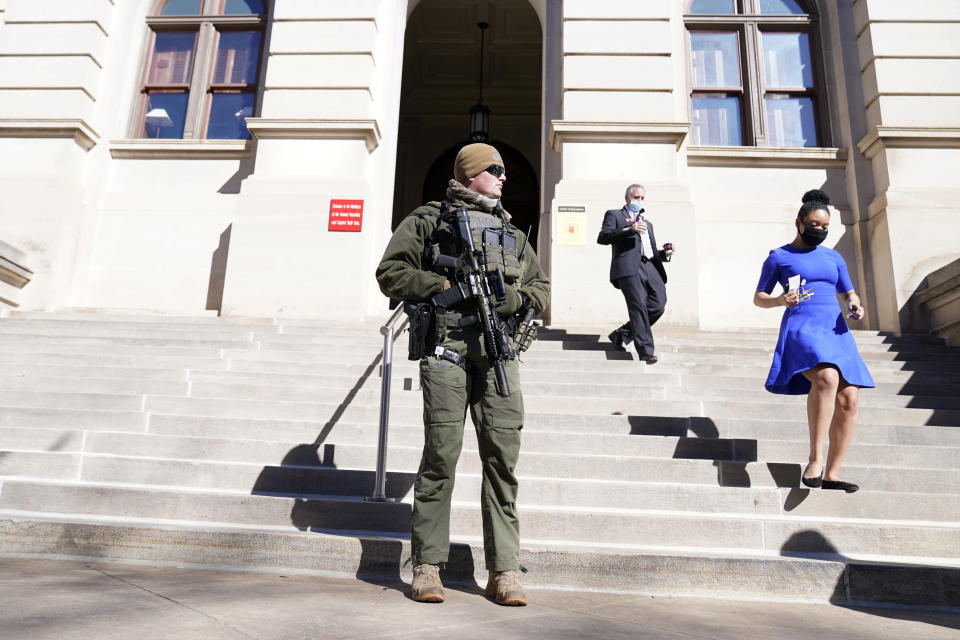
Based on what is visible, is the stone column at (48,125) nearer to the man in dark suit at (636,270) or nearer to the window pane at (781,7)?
the man in dark suit at (636,270)

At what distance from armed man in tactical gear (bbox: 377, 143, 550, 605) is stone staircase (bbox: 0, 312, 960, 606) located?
0.37 meters

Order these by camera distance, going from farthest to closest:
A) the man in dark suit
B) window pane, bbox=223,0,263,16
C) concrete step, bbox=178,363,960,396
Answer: window pane, bbox=223,0,263,16 < the man in dark suit < concrete step, bbox=178,363,960,396

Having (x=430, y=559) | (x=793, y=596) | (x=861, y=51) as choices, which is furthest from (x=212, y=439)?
(x=861, y=51)

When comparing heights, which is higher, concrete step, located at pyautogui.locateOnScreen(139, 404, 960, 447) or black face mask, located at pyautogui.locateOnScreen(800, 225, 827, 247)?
black face mask, located at pyautogui.locateOnScreen(800, 225, 827, 247)

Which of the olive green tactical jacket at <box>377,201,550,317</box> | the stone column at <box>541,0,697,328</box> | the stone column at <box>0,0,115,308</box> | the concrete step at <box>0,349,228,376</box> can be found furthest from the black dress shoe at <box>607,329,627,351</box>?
the stone column at <box>0,0,115,308</box>

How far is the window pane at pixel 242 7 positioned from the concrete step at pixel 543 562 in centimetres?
1012

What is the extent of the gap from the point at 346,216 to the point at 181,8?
223 inches

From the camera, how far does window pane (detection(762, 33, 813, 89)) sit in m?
10.5

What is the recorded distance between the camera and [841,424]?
12.2 ft

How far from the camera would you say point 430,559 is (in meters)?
2.73

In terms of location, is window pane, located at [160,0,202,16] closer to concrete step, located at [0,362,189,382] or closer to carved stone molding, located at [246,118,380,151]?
carved stone molding, located at [246,118,380,151]

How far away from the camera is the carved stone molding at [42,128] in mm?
9367

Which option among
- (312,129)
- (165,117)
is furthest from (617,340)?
(165,117)

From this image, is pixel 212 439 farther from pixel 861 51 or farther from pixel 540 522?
pixel 861 51
